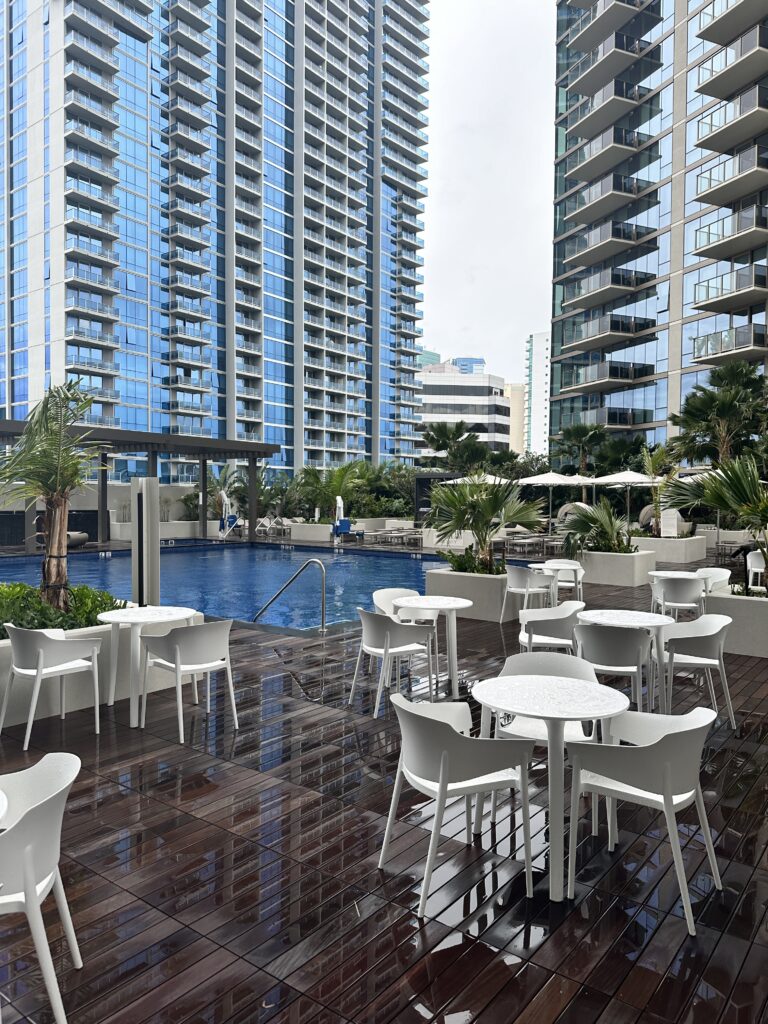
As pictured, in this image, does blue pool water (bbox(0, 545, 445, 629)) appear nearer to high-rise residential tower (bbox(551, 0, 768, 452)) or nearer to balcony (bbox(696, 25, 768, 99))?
high-rise residential tower (bbox(551, 0, 768, 452))

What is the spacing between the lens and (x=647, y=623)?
208 inches

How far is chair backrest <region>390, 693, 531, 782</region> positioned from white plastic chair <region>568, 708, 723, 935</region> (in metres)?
0.25

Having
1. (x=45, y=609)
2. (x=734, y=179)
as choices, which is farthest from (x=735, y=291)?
(x=45, y=609)

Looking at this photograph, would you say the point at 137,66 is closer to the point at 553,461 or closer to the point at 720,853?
the point at 553,461

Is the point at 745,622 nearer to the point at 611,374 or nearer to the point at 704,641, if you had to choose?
the point at 704,641

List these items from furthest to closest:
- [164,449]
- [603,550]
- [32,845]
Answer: [164,449] < [603,550] < [32,845]

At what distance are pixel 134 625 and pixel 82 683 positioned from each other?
663 millimetres

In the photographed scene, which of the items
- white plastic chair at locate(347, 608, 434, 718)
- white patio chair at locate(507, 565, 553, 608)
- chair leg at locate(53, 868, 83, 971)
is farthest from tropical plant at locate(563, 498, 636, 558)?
chair leg at locate(53, 868, 83, 971)

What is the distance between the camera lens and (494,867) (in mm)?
3125

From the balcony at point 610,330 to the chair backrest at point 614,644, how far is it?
3136cm

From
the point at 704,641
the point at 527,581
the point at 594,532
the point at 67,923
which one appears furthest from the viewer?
the point at 594,532

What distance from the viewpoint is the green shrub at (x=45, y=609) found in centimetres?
561

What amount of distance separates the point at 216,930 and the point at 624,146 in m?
38.6

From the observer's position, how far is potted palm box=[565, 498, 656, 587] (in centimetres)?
1246
